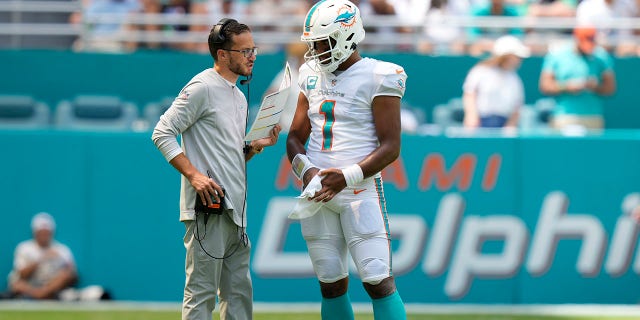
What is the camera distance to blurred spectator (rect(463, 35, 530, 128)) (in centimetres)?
1135

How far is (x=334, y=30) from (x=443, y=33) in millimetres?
7049

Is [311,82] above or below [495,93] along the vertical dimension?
above

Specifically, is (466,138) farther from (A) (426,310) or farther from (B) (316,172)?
(B) (316,172)

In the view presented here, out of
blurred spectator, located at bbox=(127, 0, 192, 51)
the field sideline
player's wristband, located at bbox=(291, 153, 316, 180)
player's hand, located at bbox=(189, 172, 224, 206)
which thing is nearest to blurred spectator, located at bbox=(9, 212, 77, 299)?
the field sideline

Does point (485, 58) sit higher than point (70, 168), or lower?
higher

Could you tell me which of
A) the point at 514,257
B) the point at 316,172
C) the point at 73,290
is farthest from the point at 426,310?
the point at 316,172

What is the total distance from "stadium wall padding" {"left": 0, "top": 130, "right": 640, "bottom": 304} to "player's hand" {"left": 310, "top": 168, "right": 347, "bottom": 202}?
4285 mm

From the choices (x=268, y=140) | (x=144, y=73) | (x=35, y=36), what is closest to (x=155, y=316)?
(x=268, y=140)

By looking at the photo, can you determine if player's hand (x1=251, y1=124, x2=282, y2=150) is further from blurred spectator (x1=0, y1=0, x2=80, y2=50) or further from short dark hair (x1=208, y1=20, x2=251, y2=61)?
blurred spectator (x1=0, y1=0, x2=80, y2=50)

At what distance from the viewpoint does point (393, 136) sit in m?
6.11

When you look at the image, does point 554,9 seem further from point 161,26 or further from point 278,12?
point 161,26

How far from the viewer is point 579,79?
1149 cm

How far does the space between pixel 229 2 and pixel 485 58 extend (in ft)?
9.66

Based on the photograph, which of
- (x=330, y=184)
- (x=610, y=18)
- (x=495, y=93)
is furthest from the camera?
(x=610, y=18)
